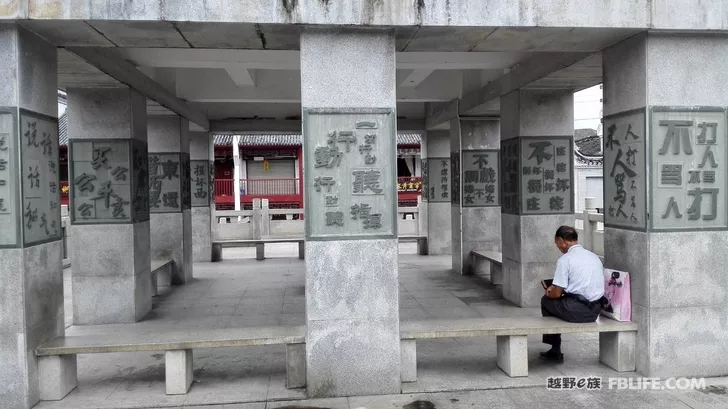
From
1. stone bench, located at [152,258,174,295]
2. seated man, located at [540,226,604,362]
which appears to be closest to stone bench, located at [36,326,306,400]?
seated man, located at [540,226,604,362]

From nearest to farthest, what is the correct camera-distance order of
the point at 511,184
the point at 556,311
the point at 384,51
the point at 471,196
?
the point at 384,51 < the point at 556,311 < the point at 511,184 < the point at 471,196

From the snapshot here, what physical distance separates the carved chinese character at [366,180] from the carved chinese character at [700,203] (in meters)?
3.26

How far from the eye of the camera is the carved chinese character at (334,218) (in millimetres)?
5398

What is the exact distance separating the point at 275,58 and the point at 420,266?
7184 mm

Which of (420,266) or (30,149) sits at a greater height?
(30,149)

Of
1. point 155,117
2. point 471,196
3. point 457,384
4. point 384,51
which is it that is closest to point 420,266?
point 471,196

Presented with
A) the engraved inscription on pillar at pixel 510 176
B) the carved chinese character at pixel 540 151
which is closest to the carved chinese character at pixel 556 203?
the engraved inscription on pillar at pixel 510 176

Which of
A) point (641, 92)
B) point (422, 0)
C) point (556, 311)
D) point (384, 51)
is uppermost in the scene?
point (422, 0)

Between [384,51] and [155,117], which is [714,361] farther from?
[155,117]

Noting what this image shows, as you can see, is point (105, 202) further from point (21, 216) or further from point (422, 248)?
point (422, 248)

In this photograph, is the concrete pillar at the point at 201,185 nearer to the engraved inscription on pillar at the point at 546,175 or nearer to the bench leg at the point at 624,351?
the engraved inscription on pillar at the point at 546,175

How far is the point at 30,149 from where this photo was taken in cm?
513

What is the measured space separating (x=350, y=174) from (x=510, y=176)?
4.47 meters

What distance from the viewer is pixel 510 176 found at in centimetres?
905
